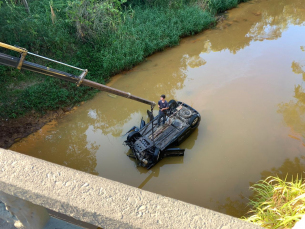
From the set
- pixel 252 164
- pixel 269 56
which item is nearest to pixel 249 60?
pixel 269 56

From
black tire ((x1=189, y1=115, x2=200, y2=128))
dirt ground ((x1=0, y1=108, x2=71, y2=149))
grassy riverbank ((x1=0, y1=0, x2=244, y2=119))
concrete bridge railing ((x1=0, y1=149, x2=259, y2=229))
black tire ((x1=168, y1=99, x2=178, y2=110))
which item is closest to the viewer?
concrete bridge railing ((x1=0, y1=149, x2=259, y2=229))

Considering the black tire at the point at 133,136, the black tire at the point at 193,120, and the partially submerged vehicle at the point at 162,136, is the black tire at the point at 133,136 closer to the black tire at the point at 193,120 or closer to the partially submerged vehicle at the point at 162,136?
the partially submerged vehicle at the point at 162,136

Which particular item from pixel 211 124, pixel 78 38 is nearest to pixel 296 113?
pixel 211 124

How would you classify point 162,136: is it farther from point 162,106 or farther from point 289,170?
point 289,170

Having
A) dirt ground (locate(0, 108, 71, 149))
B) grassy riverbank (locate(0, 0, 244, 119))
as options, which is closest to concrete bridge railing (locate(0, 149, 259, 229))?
dirt ground (locate(0, 108, 71, 149))

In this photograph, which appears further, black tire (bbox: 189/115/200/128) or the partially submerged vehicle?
black tire (bbox: 189/115/200/128)

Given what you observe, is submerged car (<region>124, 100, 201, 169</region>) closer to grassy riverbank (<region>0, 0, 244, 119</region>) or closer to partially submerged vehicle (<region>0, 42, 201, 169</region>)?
partially submerged vehicle (<region>0, 42, 201, 169</region>)

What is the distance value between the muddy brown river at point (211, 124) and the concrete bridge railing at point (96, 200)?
4546 millimetres

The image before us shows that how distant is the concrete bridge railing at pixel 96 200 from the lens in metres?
1.50

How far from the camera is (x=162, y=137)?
6.53 m

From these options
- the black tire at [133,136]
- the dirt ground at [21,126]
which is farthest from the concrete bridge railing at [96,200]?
the dirt ground at [21,126]

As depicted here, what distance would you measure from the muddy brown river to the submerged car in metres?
0.46

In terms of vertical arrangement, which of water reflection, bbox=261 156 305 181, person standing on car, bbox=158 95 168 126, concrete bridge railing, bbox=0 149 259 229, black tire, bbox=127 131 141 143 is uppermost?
concrete bridge railing, bbox=0 149 259 229

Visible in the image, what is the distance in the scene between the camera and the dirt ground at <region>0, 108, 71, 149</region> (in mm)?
7047
